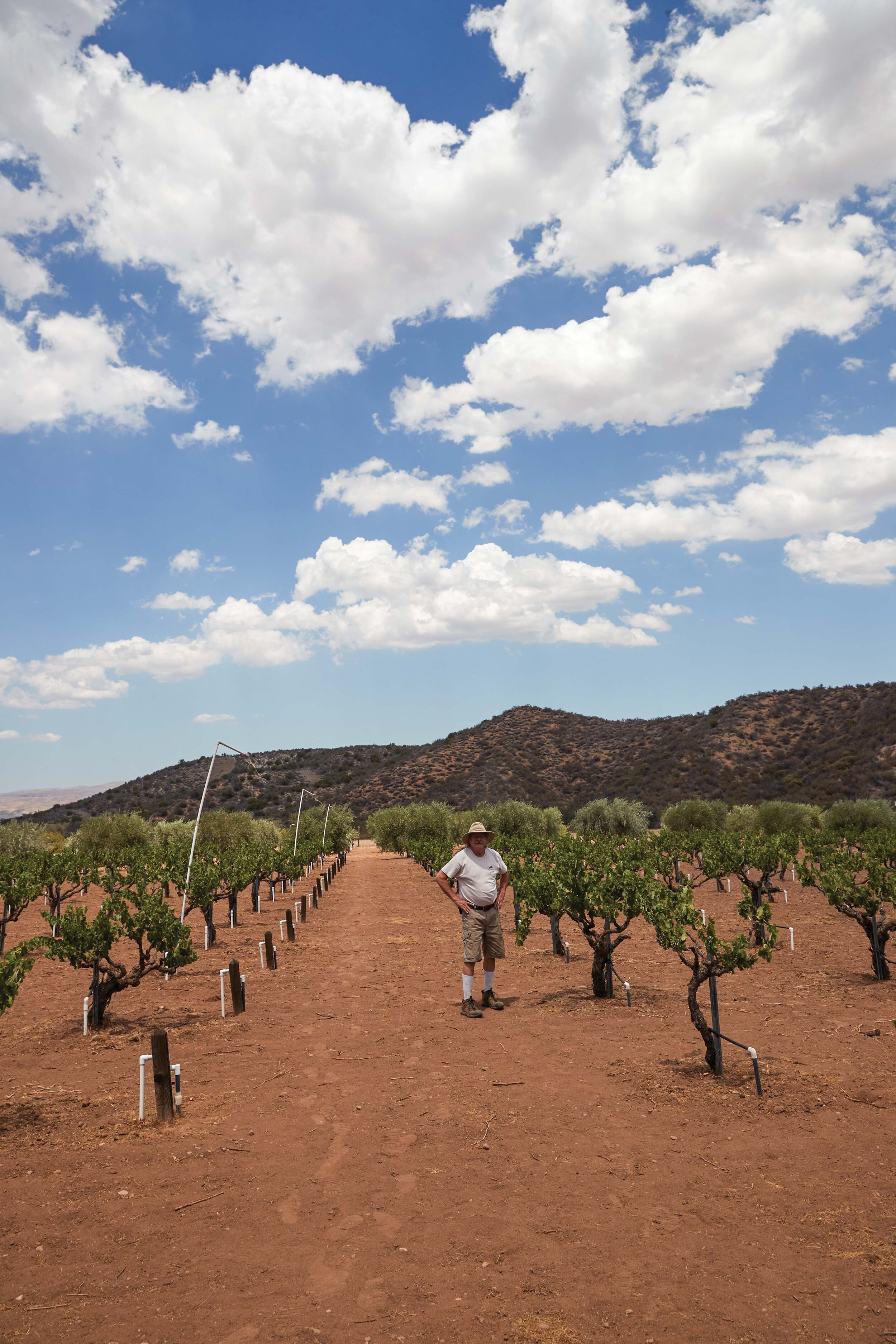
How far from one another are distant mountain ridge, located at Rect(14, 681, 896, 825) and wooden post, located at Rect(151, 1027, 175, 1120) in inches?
2178

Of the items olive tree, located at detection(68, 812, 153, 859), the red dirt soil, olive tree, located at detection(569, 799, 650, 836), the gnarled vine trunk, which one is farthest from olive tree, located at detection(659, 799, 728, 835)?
the gnarled vine trunk

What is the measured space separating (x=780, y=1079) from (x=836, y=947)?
9.71 meters

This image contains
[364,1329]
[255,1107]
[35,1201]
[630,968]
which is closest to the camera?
[364,1329]

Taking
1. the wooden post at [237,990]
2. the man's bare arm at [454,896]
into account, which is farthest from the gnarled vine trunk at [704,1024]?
the wooden post at [237,990]

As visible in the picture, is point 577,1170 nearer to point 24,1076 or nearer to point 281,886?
point 24,1076

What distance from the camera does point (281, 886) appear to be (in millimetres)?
34719

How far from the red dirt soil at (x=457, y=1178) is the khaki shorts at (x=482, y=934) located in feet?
3.13

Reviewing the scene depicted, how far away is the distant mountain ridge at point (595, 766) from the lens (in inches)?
2438

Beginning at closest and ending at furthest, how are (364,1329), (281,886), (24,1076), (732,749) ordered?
(364,1329)
(24,1076)
(281,886)
(732,749)

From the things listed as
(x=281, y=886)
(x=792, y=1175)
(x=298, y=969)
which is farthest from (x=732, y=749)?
(x=792, y=1175)

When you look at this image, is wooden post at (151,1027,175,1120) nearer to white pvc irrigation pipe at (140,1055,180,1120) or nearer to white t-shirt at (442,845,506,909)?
white pvc irrigation pipe at (140,1055,180,1120)

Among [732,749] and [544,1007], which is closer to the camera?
[544,1007]

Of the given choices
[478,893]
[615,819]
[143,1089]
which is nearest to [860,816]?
[615,819]

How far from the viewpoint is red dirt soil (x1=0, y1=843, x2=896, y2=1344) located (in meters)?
4.20
